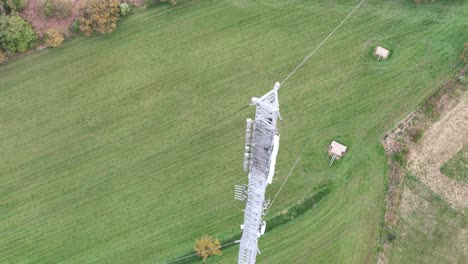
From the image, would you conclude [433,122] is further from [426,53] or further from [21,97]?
[21,97]

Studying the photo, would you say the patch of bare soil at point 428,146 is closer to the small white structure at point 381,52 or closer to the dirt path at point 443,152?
the dirt path at point 443,152

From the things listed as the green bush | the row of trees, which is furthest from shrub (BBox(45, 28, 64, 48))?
the green bush

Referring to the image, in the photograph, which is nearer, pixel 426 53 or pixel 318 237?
pixel 318 237

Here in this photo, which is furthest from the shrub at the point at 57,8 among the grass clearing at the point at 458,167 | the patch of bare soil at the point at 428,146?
the grass clearing at the point at 458,167

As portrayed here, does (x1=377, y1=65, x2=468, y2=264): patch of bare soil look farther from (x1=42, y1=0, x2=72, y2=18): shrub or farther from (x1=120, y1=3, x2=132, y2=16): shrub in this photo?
(x1=42, y1=0, x2=72, y2=18): shrub

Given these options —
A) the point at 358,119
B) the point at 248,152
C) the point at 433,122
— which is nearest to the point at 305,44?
the point at 358,119
